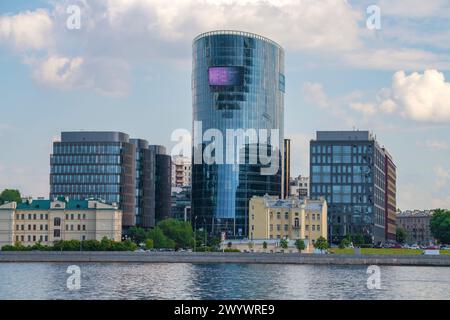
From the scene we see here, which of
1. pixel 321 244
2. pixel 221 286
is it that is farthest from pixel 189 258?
pixel 221 286

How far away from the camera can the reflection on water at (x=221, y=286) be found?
88688mm

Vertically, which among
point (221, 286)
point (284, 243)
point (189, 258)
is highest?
point (284, 243)

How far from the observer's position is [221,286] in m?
103

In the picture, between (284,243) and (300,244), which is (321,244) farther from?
(284,243)

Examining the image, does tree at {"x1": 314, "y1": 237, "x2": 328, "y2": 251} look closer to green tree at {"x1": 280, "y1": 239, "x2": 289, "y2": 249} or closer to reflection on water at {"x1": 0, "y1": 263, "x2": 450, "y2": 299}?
green tree at {"x1": 280, "y1": 239, "x2": 289, "y2": 249}

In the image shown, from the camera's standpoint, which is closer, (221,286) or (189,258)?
(221,286)

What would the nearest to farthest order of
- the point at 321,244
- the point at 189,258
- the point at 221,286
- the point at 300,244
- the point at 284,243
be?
the point at 221,286 < the point at 189,258 < the point at 300,244 < the point at 284,243 < the point at 321,244

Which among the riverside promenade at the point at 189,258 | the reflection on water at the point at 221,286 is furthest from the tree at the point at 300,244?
the reflection on water at the point at 221,286

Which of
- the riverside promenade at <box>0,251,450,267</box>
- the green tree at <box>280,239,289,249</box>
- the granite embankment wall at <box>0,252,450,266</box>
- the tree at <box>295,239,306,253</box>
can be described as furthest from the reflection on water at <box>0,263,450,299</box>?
the green tree at <box>280,239,289,249</box>

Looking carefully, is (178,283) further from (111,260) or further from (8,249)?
(8,249)

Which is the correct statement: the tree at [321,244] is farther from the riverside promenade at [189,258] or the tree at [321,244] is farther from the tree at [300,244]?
the riverside promenade at [189,258]

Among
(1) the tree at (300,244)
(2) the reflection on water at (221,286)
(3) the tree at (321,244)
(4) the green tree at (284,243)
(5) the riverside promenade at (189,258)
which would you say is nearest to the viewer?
(2) the reflection on water at (221,286)
